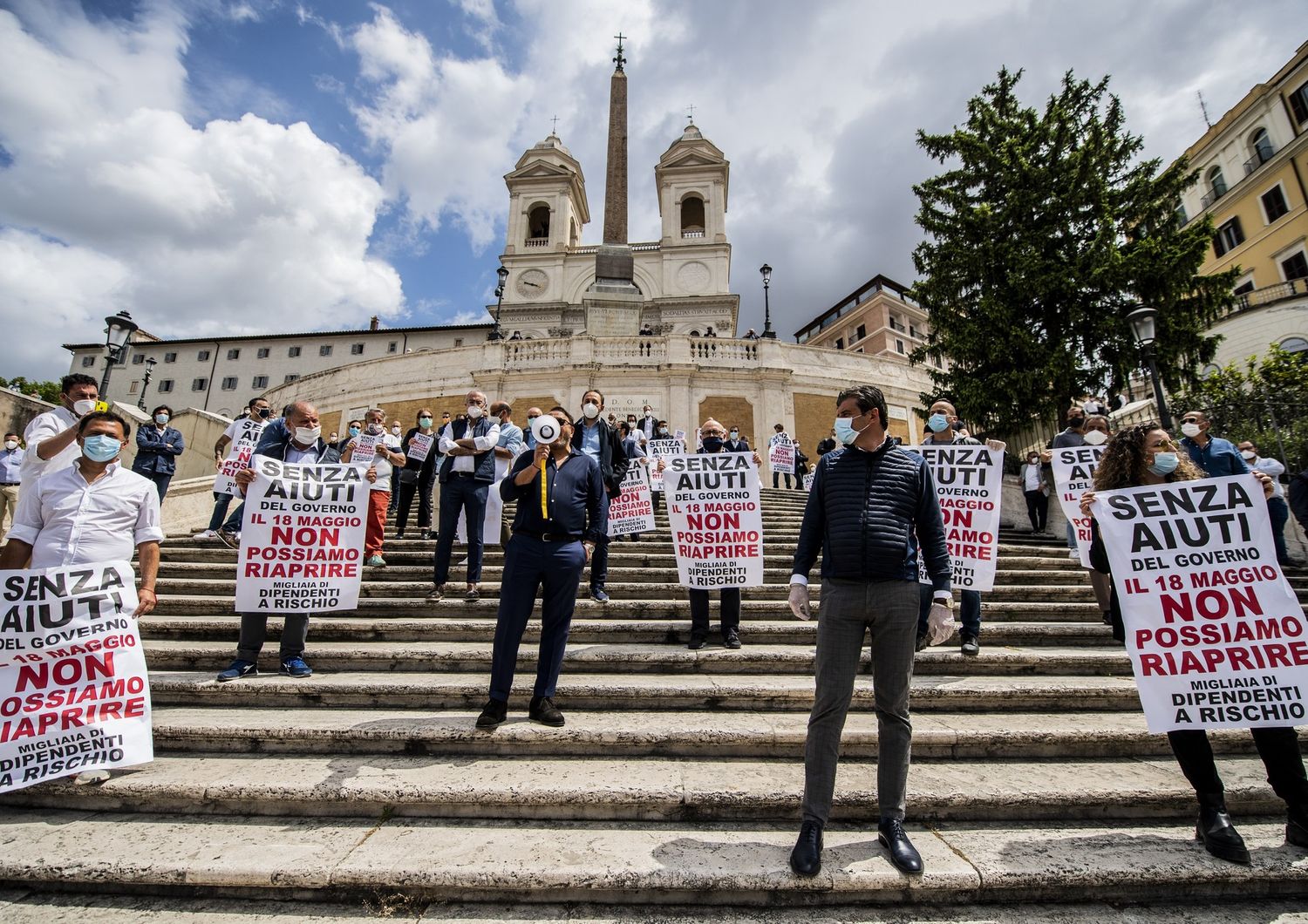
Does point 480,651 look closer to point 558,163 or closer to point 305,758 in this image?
point 305,758

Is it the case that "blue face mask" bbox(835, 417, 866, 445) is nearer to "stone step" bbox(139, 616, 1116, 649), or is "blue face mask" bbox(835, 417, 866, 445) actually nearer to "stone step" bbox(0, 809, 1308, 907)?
"stone step" bbox(0, 809, 1308, 907)

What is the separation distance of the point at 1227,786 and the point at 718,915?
120 inches

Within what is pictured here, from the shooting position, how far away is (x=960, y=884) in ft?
8.47

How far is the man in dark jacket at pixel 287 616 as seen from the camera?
186 inches

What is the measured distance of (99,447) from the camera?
3820 mm

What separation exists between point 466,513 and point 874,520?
4.79 m

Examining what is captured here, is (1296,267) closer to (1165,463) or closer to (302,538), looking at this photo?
Result: (1165,463)

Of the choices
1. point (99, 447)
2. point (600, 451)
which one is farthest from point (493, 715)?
point (600, 451)

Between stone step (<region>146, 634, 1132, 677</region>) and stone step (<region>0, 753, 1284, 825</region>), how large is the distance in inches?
55.4

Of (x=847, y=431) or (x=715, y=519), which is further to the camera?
(x=715, y=519)

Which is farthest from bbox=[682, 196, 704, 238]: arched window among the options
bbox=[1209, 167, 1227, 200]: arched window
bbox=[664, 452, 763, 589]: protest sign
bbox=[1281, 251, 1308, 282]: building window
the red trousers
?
bbox=[664, 452, 763, 589]: protest sign

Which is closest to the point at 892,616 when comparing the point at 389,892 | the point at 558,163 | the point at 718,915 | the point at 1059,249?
the point at 718,915

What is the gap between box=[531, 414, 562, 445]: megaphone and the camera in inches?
172

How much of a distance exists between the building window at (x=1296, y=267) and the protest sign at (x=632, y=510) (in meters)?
34.1
